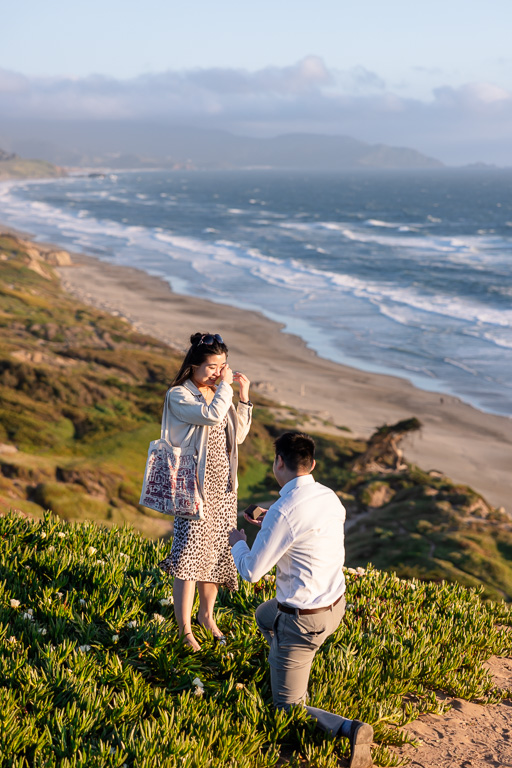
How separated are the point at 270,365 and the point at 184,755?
95.2 feet

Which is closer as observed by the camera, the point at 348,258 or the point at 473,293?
the point at 473,293

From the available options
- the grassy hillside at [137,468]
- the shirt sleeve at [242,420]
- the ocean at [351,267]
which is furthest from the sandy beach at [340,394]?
the shirt sleeve at [242,420]

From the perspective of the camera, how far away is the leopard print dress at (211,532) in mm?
4570

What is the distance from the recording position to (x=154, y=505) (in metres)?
4.48

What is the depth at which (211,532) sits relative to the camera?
4629mm

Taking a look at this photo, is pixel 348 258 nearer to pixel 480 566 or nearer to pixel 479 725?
pixel 480 566

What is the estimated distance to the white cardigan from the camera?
4.41m

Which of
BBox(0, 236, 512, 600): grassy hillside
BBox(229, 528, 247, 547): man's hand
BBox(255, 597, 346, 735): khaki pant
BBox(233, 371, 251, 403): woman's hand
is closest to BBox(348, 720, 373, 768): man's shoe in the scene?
BBox(255, 597, 346, 735): khaki pant

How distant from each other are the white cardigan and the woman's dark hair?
0.06m

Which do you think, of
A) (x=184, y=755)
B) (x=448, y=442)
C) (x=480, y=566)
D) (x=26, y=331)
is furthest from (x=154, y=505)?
(x=26, y=331)

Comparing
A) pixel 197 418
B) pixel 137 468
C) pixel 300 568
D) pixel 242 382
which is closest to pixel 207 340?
pixel 242 382

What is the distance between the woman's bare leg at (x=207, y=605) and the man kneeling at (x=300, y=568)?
735 mm

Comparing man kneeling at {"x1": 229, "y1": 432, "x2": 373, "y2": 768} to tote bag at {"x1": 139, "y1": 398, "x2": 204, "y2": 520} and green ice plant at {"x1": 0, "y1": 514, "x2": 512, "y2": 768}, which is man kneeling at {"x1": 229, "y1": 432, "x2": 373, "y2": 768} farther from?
tote bag at {"x1": 139, "y1": 398, "x2": 204, "y2": 520}

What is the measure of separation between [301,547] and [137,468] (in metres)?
12.4
